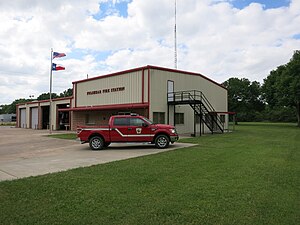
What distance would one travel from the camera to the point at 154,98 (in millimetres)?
23156

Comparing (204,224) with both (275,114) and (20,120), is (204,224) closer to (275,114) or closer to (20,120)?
(20,120)

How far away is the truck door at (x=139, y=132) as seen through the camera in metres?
13.7

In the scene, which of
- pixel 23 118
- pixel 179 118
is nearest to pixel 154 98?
pixel 179 118

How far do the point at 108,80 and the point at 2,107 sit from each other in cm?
14168

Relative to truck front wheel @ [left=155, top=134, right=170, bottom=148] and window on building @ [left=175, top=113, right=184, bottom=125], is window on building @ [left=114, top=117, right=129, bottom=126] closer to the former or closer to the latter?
truck front wheel @ [left=155, top=134, right=170, bottom=148]

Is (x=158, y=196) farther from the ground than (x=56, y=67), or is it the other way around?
(x=56, y=67)

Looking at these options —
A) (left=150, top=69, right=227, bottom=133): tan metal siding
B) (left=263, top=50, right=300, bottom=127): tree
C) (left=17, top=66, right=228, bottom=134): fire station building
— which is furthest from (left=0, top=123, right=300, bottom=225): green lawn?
(left=263, top=50, right=300, bottom=127): tree

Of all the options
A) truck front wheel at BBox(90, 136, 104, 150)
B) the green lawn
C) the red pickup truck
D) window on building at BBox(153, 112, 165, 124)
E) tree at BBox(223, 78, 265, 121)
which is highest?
tree at BBox(223, 78, 265, 121)

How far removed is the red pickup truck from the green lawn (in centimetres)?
552

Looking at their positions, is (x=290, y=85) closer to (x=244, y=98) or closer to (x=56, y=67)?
(x=244, y=98)

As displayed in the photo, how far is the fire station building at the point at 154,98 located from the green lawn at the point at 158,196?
14054 millimetres

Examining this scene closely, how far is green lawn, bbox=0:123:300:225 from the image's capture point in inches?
162

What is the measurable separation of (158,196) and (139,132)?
337 inches

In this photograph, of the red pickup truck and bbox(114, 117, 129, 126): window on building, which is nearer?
the red pickup truck
